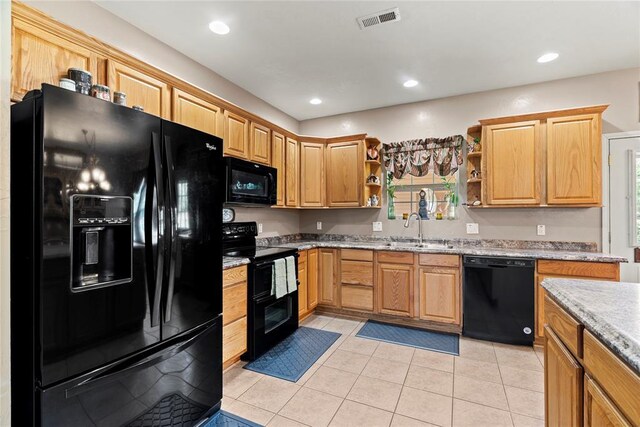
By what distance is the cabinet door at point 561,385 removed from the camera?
1056 millimetres

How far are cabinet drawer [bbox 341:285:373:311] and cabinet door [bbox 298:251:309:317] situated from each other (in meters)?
0.49

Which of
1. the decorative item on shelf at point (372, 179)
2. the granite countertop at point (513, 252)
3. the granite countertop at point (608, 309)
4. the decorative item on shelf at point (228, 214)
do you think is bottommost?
the granite countertop at point (513, 252)

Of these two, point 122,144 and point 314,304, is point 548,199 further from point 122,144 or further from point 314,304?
point 122,144

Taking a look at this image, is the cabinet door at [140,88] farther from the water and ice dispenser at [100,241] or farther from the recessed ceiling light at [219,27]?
the water and ice dispenser at [100,241]

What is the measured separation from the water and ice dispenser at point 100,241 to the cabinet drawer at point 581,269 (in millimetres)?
3379

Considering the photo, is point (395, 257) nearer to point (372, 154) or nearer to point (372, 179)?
point (372, 179)

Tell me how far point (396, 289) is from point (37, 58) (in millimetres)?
3474

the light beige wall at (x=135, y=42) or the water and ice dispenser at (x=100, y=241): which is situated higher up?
the light beige wall at (x=135, y=42)

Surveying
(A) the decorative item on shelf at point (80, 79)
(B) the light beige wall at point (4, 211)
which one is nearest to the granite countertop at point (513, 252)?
→ (A) the decorative item on shelf at point (80, 79)

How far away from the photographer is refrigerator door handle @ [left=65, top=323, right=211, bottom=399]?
1.27 m

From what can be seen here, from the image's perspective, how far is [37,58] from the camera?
62.3 inches

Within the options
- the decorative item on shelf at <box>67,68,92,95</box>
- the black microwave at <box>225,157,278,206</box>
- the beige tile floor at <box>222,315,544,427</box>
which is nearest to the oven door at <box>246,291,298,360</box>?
the beige tile floor at <box>222,315,544,427</box>

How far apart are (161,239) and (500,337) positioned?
3192 millimetres

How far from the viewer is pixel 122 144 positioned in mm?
1420
